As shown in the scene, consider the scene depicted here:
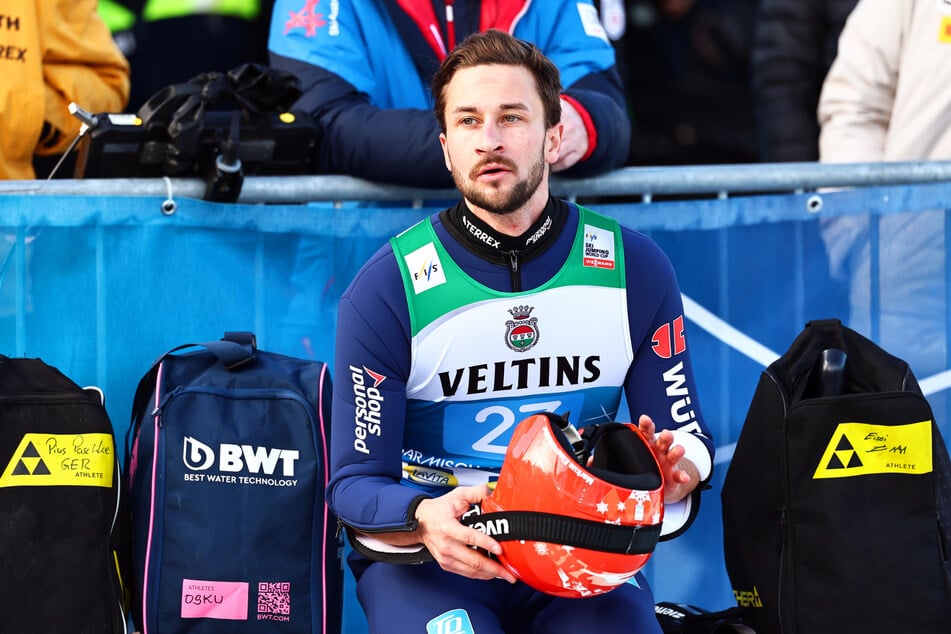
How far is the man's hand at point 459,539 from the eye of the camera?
8.86 feet

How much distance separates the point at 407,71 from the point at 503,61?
3.28 ft

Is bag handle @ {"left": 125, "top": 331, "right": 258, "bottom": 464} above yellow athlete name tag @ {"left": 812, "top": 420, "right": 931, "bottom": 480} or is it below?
above

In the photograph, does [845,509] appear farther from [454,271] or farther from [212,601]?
[212,601]

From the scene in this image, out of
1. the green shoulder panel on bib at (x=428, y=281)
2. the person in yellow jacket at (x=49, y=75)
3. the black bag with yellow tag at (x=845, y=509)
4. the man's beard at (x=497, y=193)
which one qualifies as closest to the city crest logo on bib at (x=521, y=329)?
the green shoulder panel on bib at (x=428, y=281)

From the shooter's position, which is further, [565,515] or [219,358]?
[219,358]

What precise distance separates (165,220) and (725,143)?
9.35 ft

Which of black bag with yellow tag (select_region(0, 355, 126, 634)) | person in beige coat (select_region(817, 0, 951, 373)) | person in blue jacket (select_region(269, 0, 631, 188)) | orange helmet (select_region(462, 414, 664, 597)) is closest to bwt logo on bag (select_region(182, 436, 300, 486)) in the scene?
black bag with yellow tag (select_region(0, 355, 126, 634))

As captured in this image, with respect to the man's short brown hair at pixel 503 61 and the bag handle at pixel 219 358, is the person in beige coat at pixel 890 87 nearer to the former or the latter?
the man's short brown hair at pixel 503 61

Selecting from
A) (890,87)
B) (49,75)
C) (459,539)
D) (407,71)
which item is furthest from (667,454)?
(49,75)

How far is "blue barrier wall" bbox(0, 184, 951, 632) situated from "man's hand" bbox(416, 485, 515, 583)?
1.09m

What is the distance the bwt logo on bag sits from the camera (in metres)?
3.24

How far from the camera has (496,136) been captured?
310 cm

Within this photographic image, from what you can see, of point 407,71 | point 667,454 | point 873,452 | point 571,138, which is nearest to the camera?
point 667,454

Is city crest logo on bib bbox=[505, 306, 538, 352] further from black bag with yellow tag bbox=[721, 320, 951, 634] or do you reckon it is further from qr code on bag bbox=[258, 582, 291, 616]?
qr code on bag bbox=[258, 582, 291, 616]
